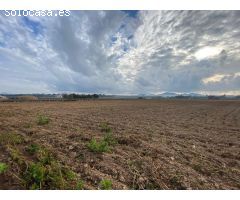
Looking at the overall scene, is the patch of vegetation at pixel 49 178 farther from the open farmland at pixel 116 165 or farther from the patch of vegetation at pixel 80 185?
the patch of vegetation at pixel 80 185

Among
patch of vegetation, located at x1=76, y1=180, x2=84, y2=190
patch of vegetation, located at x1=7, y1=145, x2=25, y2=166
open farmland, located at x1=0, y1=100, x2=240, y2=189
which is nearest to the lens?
patch of vegetation, located at x1=76, y1=180, x2=84, y2=190

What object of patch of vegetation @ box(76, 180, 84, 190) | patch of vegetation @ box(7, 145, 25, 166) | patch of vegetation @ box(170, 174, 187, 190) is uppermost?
patch of vegetation @ box(7, 145, 25, 166)

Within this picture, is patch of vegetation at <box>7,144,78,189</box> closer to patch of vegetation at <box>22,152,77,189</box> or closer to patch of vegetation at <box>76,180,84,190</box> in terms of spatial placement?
patch of vegetation at <box>22,152,77,189</box>

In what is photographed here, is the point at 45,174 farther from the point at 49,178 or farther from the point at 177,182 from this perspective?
the point at 177,182

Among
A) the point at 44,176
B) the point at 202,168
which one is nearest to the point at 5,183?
the point at 44,176

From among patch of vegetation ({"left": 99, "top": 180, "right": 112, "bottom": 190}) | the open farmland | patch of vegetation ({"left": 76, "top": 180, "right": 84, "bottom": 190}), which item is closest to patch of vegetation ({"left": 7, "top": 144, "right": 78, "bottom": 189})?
the open farmland

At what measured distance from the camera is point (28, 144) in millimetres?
7809

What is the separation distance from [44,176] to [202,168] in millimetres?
3940

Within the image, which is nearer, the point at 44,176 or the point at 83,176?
the point at 44,176

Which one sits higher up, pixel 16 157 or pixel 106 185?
pixel 16 157

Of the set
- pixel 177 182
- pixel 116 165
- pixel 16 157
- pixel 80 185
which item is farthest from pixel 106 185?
pixel 16 157

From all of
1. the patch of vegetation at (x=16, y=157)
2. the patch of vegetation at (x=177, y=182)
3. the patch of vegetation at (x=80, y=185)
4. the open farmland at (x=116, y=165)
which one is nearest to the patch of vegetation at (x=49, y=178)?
the open farmland at (x=116, y=165)

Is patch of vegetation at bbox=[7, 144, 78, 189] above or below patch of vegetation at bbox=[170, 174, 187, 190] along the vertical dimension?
above
